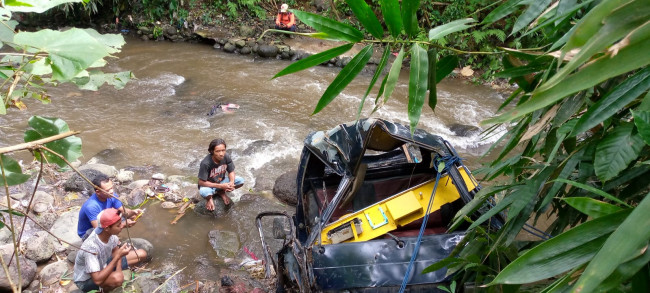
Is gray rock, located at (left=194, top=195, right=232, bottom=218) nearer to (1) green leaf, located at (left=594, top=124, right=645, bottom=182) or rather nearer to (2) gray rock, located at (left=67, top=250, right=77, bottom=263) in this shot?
(2) gray rock, located at (left=67, top=250, right=77, bottom=263)

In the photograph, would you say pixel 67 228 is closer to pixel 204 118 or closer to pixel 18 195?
pixel 18 195

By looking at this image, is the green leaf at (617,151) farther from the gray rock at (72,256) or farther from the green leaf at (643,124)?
the gray rock at (72,256)

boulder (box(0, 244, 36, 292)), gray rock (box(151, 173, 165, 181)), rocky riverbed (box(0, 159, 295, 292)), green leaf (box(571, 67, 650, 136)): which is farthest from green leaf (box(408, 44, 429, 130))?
gray rock (box(151, 173, 165, 181))

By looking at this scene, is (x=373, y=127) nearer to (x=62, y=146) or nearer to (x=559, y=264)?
(x=62, y=146)

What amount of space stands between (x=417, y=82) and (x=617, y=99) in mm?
579

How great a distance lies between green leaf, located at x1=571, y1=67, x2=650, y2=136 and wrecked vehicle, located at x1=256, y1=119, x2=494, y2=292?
2065mm

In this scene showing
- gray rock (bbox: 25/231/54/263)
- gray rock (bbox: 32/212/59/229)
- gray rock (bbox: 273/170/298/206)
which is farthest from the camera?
gray rock (bbox: 273/170/298/206)

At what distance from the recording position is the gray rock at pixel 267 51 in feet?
39.6

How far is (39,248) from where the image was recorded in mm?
4605

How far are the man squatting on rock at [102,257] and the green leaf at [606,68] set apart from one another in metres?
3.75

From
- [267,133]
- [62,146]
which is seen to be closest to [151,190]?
[267,133]

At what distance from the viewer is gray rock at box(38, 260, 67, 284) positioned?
4.42 meters

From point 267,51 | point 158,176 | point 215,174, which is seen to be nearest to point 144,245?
point 215,174

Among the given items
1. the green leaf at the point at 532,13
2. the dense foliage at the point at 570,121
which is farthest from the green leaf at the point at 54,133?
the green leaf at the point at 532,13
